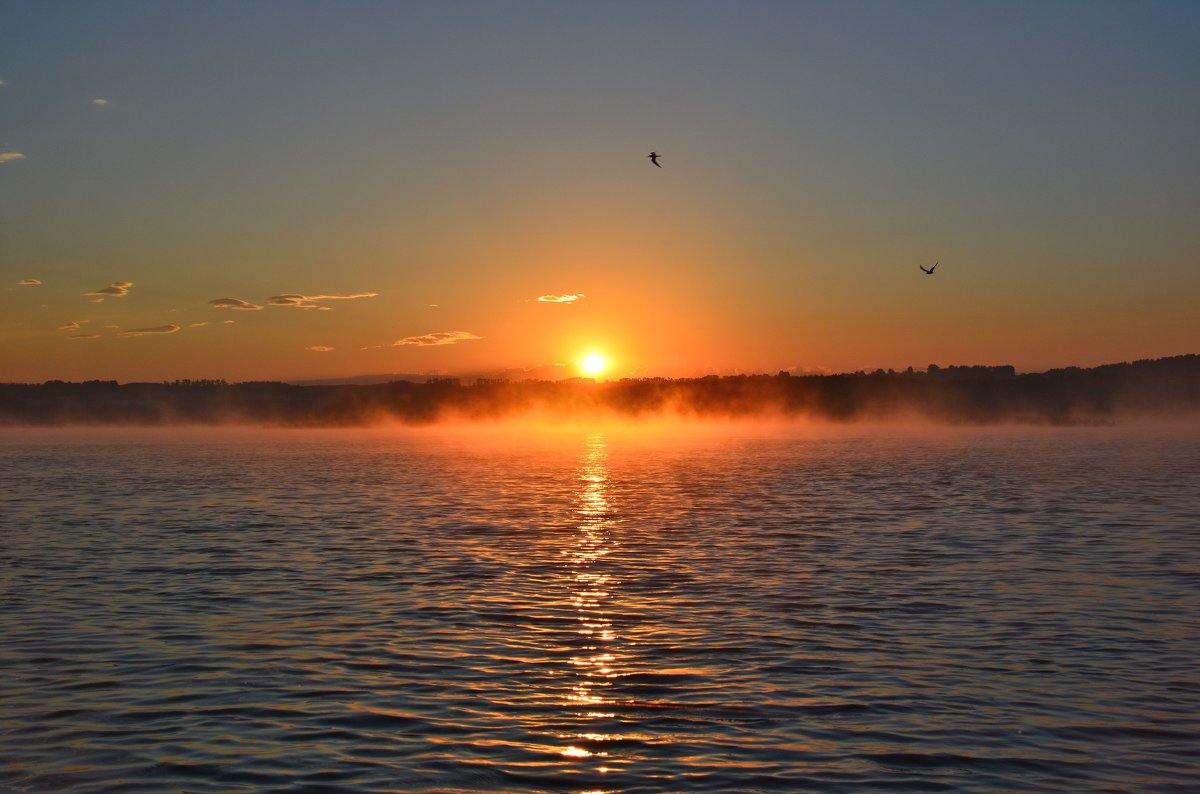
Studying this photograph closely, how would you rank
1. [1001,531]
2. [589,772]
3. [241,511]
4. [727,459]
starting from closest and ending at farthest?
[589,772] < [1001,531] < [241,511] < [727,459]

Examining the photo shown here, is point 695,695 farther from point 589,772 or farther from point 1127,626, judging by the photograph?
point 1127,626

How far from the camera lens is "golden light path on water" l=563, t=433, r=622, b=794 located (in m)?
14.1

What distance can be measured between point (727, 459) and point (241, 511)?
181 feet

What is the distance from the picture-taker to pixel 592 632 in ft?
68.3

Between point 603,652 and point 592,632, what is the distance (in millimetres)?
1745

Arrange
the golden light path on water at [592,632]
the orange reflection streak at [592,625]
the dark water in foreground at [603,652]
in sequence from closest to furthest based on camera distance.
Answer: the dark water in foreground at [603,652] → the golden light path on water at [592,632] → the orange reflection streak at [592,625]

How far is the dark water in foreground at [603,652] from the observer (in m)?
13.1

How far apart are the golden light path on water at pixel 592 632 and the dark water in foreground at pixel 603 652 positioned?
7cm

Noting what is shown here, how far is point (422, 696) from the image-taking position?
16141mm

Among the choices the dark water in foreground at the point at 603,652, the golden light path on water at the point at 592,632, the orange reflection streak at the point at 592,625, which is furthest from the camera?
the orange reflection streak at the point at 592,625

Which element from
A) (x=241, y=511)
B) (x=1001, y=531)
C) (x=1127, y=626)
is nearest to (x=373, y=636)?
(x=1127, y=626)

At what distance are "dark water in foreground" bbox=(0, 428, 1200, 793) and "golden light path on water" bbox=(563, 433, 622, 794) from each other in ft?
0.24

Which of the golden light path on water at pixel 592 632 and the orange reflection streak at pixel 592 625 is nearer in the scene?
the golden light path on water at pixel 592 632

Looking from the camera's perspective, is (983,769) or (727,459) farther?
(727,459)
